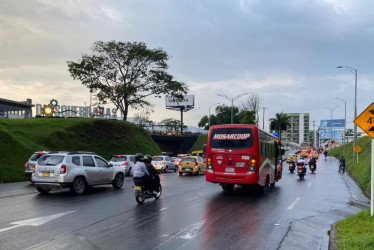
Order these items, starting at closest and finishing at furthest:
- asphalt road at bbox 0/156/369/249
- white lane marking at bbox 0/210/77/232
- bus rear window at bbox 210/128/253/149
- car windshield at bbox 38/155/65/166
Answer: asphalt road at bbox 0/156/369/249, white lane marking at bbox 0/210/77/232, car windshield at bbox 38/155/65/166, bus rear window at bbox 210/128/253/149

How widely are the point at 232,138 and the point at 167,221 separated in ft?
24.6

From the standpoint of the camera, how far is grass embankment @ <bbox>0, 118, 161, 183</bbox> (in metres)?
27.9

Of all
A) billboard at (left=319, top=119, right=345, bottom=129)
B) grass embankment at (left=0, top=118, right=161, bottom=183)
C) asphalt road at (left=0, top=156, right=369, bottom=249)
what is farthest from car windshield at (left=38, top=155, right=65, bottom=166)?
billboard at (left=319, top=119, right=345, bottom=129)

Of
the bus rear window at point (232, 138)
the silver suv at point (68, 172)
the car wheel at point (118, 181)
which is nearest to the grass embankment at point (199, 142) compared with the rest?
the car wheel at point (118, 181)

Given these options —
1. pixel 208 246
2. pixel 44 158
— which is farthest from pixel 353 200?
pixel 44 158

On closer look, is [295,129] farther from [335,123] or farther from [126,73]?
[126,73]

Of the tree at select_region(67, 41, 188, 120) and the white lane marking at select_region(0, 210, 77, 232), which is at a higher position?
the tree at select_region(67, 41, 188, 120)

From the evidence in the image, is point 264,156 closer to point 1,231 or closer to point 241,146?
point 241,146

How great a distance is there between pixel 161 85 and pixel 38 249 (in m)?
47.9

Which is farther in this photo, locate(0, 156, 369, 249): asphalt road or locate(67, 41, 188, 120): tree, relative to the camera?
locate(67, 41, 188, 120): tree

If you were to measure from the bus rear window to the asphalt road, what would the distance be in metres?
2.32

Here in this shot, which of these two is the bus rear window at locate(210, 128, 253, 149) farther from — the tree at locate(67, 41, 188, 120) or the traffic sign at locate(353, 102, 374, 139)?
the tree at locate(67, 41, 188, 120)

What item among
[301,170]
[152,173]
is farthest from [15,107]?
[152,173]

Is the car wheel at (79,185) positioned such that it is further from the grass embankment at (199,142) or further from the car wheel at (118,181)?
the grass embankment at (199,142)
